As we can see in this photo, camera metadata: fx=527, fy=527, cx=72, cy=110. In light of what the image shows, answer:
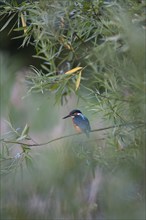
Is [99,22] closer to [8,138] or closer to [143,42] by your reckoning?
[143,42]

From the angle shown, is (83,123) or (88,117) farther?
(88,117)

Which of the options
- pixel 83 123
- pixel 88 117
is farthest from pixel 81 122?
pixel 88 117

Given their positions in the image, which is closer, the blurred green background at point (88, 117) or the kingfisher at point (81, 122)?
the blurred green background at point (88, 117)

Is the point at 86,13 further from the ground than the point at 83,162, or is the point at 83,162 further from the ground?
the point at 86,13

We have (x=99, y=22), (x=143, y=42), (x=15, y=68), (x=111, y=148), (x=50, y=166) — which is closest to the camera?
(x=143, y=42)

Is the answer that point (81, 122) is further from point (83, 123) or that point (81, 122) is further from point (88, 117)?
point (88, 117)

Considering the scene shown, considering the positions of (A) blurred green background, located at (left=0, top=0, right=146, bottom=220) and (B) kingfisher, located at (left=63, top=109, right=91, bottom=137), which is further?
(B) kingfisher, located at (left=63, top=109, right=91, bottom=137)

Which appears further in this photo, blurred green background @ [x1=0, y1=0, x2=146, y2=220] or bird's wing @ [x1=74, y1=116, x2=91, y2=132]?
bird's wing @ [x1=74, y1=116, x2=91, y2=132]

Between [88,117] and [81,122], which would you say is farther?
[88,117]

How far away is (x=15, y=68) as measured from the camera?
166 inches

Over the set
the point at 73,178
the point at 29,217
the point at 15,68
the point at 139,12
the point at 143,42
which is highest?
the point at 15,68

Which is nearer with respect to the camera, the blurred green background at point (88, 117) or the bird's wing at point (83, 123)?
the blurred green background at point (88, 117)

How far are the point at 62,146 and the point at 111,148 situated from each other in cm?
25

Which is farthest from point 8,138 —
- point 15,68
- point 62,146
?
point 15,68
